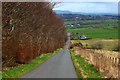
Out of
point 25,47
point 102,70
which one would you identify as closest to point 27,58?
point 25,47

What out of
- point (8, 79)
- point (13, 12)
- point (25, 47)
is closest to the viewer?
point (8, 79)

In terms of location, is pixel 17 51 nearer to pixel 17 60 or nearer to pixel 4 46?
pixel 17 60

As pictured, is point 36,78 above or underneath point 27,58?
above

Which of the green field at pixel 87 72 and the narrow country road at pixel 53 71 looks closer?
the green field at pixel 87 72

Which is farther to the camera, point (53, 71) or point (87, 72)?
point (53, 71)

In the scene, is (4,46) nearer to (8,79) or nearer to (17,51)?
(8,79)

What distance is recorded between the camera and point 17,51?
33875mm

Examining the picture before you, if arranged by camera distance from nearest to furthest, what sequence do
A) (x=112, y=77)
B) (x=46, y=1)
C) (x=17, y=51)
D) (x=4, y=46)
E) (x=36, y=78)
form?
(x=112, y=77), (x=36, y=78), (x=4, y=46), (x=17, y=51), (x=46, y=1)

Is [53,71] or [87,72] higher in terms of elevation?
[87,72]

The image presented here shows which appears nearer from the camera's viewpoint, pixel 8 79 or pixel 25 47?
pixel 8 79

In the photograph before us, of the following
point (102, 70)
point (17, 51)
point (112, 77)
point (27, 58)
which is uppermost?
point (112, 77)

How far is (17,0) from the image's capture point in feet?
88.4

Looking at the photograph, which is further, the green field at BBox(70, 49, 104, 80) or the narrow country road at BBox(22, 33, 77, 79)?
the narrow country road at BBox(22, 33, 77, 79)

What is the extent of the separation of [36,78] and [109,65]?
401 cm
